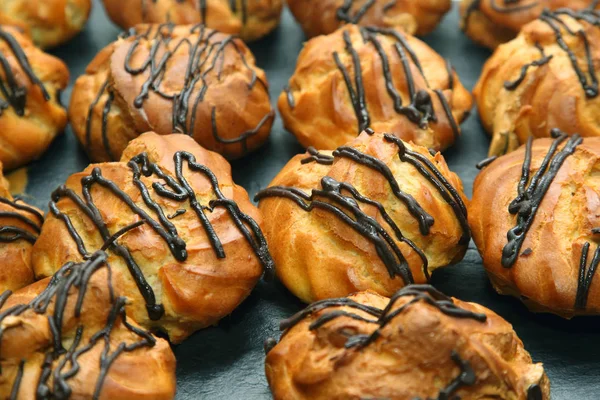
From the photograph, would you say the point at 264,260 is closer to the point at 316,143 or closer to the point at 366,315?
the point at 366,315

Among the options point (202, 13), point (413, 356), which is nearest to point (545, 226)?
point (413, 356)

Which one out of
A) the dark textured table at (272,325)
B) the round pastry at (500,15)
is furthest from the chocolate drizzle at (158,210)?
the round pastry at (500,15)

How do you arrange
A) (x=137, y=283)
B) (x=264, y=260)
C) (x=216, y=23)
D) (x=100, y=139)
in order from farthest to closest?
1. (x=216, y=23)
2. (x=100, y=139)
3. (x=264, y=260)
4. (x=137, y=283)

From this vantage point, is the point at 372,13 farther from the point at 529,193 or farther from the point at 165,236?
the point at 165,236

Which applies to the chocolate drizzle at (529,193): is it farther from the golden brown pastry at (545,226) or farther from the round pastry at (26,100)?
the round pastry at (26,100)

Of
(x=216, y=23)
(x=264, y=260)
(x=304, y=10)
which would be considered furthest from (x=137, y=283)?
(x=304, y=10)

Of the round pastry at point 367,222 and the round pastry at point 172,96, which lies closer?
the round pastry at point 367,222
